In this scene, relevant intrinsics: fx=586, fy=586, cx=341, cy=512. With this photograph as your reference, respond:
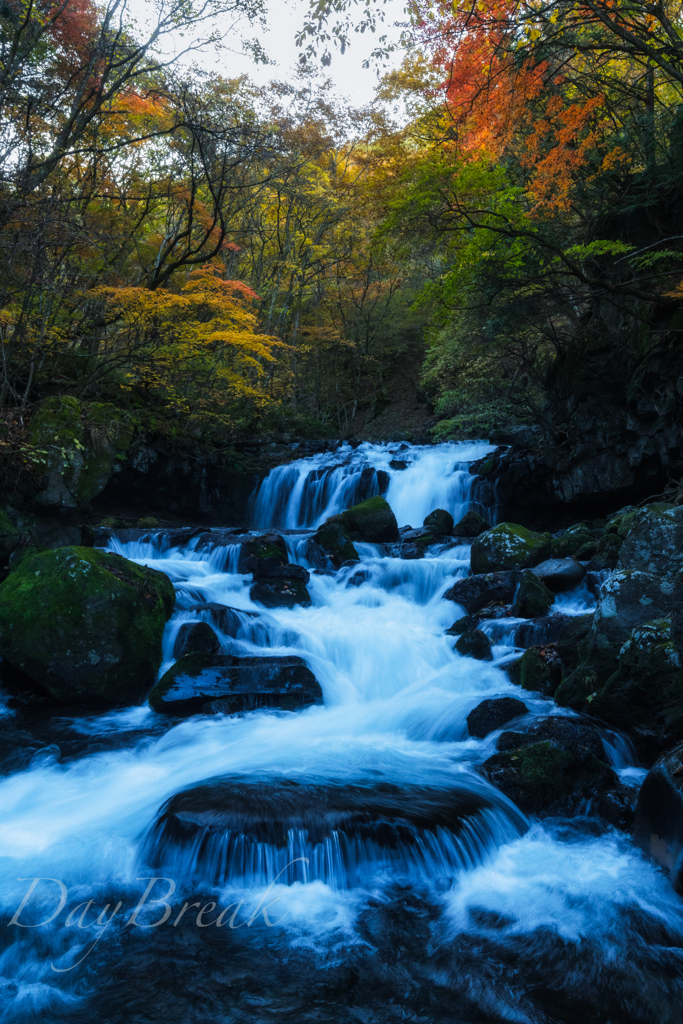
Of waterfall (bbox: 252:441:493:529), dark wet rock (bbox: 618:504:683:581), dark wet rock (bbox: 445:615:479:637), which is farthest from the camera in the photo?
waterfall (bbox: 252:441:493:529)

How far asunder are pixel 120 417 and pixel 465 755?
1132 cm

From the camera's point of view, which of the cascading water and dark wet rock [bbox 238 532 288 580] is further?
dark wet rock [bbox 238 532 288 580]

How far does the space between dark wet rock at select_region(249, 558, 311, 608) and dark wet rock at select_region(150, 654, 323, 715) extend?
2599 mm

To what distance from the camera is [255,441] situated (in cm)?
1923

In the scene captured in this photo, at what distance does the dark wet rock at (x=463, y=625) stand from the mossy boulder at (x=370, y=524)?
4335 mm

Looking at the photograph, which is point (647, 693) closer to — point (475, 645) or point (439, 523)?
point (475, 645)

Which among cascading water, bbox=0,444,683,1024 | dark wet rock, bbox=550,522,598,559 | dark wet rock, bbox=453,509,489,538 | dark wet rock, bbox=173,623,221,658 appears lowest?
cascading water, bbox=0,444,683,1024

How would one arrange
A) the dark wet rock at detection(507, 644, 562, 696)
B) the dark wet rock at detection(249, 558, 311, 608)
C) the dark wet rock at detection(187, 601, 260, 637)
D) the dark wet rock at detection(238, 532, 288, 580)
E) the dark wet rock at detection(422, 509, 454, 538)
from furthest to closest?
1. the dark wet rock at detection(422, 509, 454, 538)
2. the dark wet rock at detection(238, 532, 288, 580)
3. the dark wet rock at detection(249, 558, 311, 608)
4. the dark wet rock at detection(187, 601, 260, 637)
5. the dark wet rock at detection(507, 644, 562, 696)

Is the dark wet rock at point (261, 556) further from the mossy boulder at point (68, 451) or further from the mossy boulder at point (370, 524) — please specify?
the mossy boulder at point (68, 451)

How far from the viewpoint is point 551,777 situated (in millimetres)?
4453

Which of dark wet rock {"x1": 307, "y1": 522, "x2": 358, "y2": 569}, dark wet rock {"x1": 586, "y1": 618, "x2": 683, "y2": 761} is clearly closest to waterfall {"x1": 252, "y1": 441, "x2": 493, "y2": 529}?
dark wet rock {"x1": 307, "y1": 522, "x2": 358, "y2": 569}

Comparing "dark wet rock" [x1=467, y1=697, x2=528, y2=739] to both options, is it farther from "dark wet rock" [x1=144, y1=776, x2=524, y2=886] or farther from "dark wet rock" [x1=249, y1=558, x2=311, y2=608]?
"dark wet rock" [x1=249, y1=558, x2=311, y2=608]

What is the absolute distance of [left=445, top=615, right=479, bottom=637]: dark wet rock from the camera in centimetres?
855

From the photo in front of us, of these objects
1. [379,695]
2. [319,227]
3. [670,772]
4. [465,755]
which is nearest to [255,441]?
[319,227]
